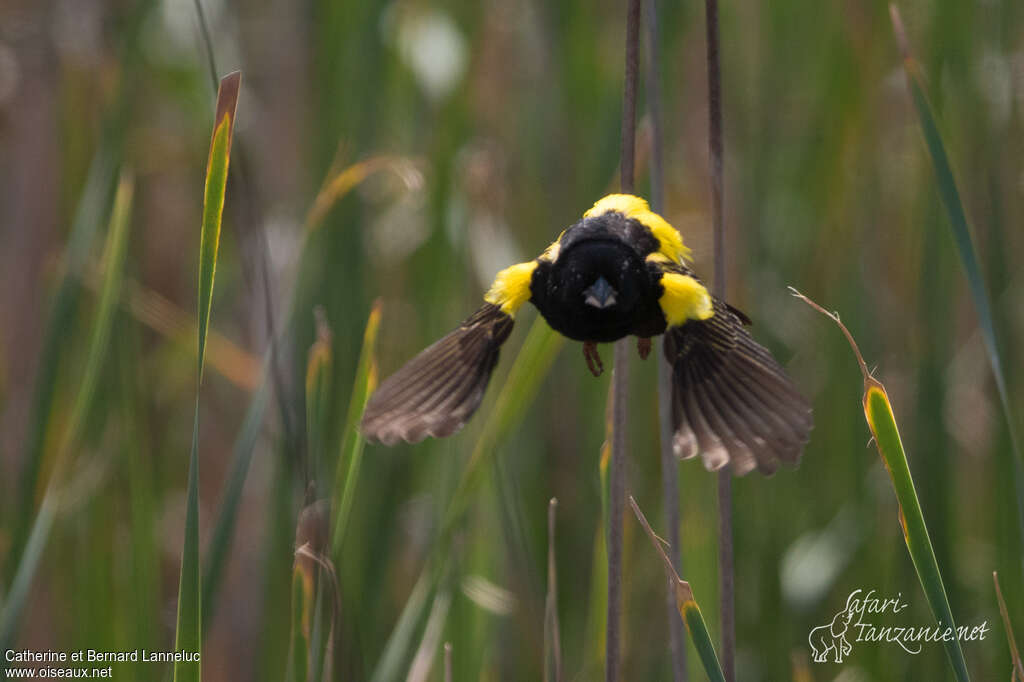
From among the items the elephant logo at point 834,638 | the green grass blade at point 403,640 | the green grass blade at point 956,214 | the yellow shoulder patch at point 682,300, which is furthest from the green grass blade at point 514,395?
the elephant logo at point 834,638

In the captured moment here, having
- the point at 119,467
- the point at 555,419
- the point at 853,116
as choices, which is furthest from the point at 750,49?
the point at 119,467

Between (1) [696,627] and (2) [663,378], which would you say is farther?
(2) [663,378]

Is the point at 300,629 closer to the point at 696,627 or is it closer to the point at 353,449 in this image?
the point at 353,449

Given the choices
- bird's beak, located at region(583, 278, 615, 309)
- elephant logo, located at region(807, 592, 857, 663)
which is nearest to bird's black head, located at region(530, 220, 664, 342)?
bird's beak, located at region(583, 278, 615, 309)

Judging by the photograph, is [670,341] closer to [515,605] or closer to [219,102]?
[219,102]

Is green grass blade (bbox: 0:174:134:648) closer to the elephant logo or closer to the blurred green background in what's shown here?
the blurred green background

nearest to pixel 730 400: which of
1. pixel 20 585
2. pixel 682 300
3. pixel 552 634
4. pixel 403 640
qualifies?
pixel 682 300
